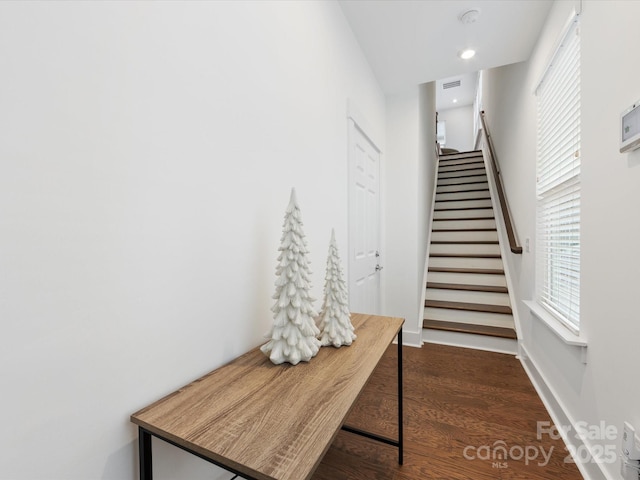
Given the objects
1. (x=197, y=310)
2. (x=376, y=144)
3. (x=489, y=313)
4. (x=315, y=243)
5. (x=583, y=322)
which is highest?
(x=376, y=144)

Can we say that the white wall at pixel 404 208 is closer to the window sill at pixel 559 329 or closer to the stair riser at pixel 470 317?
the stair riser at pixel 470 317

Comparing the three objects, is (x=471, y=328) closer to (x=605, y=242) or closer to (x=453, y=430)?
(x=453, y=430)

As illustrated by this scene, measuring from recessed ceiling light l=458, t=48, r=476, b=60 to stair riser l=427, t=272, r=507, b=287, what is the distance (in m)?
2.35

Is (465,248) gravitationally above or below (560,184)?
below

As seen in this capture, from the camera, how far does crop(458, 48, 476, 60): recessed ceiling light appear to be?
248cm

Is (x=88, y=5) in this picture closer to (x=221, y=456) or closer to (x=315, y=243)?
(x=221, y=456)

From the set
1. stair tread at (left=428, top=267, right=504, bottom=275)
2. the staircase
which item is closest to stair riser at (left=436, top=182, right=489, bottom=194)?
the staircase

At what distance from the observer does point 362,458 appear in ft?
4.91

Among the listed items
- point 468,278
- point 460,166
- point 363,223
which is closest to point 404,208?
point 363,223

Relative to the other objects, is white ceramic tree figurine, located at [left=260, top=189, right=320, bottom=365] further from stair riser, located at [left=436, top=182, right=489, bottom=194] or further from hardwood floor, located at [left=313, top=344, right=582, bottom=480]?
stair riser, located at [left=436, top=182, right=489, bottom=194]

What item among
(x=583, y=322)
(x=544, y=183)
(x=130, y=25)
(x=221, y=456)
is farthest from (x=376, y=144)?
(x=221, y=456)

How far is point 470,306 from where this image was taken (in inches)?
129

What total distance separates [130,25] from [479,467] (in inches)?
86.8

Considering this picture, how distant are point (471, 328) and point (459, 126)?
6944 mm
